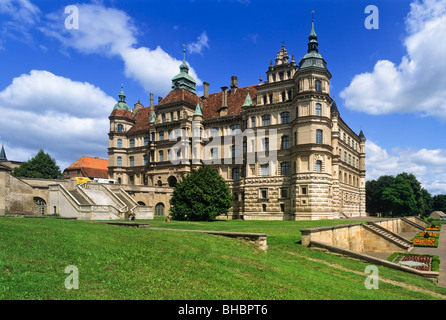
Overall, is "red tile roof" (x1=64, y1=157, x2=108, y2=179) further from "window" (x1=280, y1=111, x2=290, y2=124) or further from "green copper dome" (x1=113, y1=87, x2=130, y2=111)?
"window" (x1=280, y1=111, x2=290, y2=124)

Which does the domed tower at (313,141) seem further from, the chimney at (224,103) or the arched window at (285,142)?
the chimney at (224,103)

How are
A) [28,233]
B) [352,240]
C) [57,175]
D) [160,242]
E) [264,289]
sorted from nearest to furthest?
[264,289], [28,233], [160,242], [352,240], [57,175]

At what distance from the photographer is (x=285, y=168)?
4997cm

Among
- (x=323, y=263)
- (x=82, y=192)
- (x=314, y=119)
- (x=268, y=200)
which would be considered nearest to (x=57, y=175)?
(x=82, y=192)

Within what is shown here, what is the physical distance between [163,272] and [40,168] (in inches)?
2977

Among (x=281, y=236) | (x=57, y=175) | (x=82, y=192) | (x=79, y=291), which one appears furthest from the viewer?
(x=57, y=175)

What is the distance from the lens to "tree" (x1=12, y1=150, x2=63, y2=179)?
71.4 meters

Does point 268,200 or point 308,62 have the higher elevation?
point 308,62

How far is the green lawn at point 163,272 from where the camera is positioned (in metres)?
8.57

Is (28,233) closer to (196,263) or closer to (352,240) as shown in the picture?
(196,263)

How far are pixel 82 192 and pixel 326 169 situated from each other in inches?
1352

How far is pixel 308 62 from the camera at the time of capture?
4712 centimetres

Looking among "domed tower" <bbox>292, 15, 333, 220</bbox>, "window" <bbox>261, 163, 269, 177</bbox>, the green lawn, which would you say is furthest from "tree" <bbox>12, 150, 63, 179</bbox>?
the green lawn

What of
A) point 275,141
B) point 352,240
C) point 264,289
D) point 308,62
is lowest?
point 352,240
